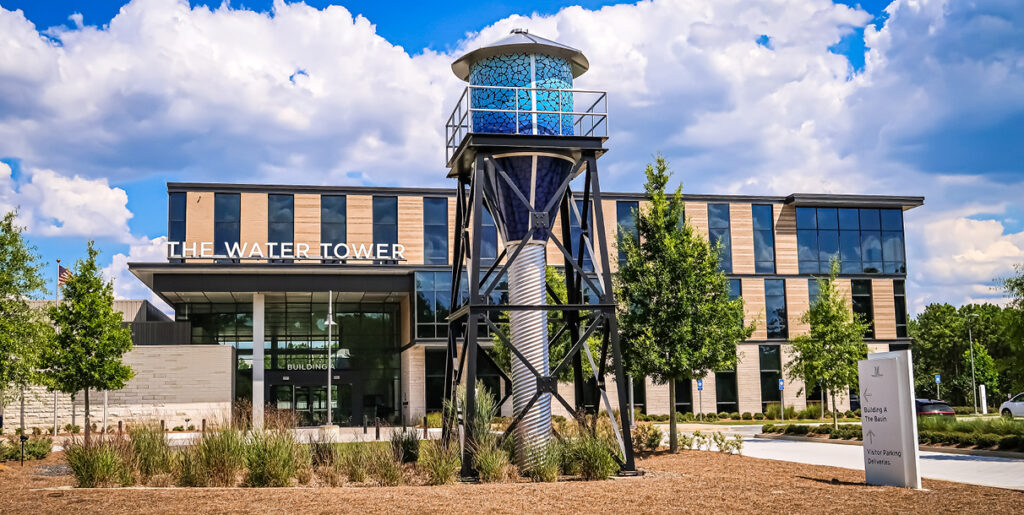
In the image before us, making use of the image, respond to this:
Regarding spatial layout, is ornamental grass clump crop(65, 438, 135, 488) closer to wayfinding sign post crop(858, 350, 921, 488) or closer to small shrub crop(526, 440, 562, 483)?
small shrub crop(526, 440, 562, 483)

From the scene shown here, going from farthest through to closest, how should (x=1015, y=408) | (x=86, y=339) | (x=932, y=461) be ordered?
(x=1015, y=408)
(x=86, y=339)
(x=932, y=461)

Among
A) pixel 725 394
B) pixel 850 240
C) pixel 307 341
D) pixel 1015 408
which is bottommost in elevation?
pixel 1015 408

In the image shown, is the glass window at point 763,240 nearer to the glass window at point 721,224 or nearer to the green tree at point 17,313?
the glass window at point 721,224

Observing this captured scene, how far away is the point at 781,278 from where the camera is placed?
52688mm

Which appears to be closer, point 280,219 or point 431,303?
point 431,303

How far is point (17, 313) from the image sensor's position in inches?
928

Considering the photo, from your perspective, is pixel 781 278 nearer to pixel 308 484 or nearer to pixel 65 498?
pixel 308 484

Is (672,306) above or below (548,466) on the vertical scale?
above

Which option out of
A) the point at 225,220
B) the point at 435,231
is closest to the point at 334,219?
the point at 435,231

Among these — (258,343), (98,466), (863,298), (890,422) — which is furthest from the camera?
(863,298)

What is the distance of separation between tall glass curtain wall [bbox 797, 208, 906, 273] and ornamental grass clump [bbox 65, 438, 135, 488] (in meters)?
45.1

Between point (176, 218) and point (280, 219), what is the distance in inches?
209

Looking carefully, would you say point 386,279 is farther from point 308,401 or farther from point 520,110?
point 520,110

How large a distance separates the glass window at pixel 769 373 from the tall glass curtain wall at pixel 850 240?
5.39m
